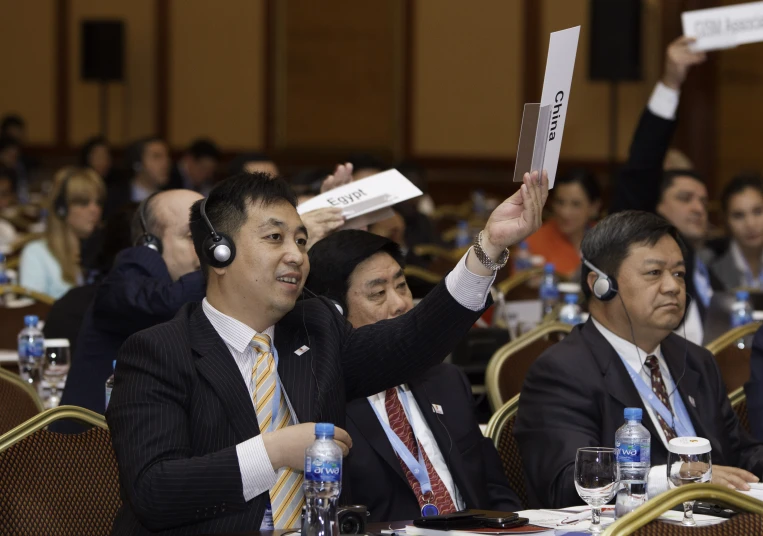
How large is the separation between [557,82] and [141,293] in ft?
5.68

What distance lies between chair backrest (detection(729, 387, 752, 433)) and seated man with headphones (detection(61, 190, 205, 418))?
1567 millimetres

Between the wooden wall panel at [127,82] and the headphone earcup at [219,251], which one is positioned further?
the wooden wall panel at [127,82]

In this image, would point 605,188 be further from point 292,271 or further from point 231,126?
point 292,271

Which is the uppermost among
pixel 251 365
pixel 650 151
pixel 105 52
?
pixel 105 52

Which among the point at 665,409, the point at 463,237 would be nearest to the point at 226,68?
the point at 463,237

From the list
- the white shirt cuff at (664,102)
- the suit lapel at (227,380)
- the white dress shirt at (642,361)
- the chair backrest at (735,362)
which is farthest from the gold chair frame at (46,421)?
the white shirt cuff at (664,102)

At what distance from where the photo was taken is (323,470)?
6.66ft

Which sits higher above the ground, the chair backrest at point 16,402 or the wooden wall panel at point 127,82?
the wooden wall panel at point 127,82

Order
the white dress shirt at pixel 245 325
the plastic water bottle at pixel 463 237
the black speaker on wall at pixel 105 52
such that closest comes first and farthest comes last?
the white dress shirt at pixel 245 325
the plastic water bottle at pixel 463 237
the black speaker on wall at pixel 105 52

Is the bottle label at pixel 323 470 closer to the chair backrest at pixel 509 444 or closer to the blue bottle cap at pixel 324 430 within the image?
the blue bottle cap at pixel 324 430

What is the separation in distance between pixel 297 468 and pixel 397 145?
37.0ft

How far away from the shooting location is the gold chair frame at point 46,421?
2.48m

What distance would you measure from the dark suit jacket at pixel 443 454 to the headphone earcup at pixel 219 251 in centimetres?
58

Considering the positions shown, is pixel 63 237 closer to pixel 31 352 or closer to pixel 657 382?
pixel 31 352
